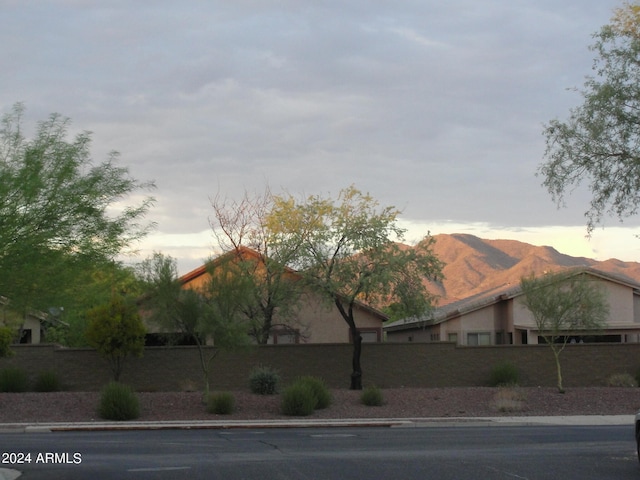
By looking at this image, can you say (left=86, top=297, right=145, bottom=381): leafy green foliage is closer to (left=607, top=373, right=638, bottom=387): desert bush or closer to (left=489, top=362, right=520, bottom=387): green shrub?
(left=489, top=362, right=520, bottom=387): green shrub

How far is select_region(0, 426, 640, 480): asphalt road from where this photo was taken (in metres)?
14.1

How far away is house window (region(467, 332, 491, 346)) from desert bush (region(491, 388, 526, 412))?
1726cm

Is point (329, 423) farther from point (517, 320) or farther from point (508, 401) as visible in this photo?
point (517, 320)

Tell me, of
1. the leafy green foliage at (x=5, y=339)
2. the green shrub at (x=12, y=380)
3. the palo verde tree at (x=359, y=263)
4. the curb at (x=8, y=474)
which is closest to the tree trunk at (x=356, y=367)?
the palo verde tree at (x=359, y=263)

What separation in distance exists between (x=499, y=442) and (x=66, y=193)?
429 inches

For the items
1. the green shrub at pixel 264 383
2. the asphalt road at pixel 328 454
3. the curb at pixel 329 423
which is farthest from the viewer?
the green shrub at pixel 264 383

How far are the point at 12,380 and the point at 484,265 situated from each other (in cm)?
15471

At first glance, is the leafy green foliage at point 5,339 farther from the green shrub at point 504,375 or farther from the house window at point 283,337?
the green shrub at point 504,375

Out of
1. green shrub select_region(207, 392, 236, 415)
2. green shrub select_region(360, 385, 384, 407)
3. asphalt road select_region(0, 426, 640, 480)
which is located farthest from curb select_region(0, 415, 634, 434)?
green shrub select_region(360, 385, 384, 407)

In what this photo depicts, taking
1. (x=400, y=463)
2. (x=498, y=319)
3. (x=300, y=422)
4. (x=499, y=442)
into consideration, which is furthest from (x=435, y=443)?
(x=498, y=319)

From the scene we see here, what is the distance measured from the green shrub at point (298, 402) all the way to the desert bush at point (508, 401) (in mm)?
6092

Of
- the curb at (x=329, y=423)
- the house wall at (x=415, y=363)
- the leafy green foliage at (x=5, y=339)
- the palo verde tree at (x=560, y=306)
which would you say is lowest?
the curb at (x=329, y=423)

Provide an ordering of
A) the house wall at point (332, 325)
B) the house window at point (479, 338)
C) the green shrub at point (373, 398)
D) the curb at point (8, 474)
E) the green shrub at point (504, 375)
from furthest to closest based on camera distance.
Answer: the house window at point (479, 338)
the house wall at point (332, 325)
the green shrub at point (504, 375)
the green shrub at point (373, 398)
the curb at point (8, 474)

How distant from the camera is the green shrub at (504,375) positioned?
33219 millimetres
